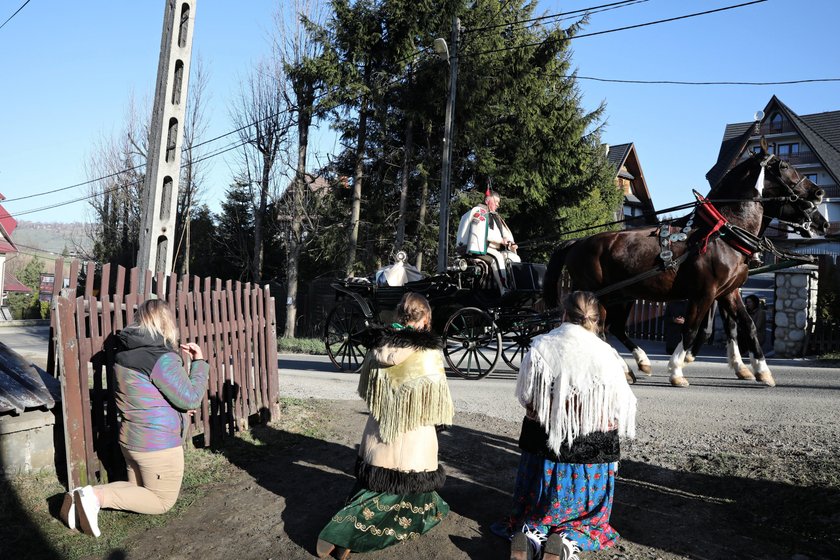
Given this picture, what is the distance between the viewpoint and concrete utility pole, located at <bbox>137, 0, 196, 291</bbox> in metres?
7.09

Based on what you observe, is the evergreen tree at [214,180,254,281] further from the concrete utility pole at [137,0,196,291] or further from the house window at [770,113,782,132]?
the house window at [770,113,782,132]

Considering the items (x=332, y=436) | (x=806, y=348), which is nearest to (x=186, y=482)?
(x=332, y=436)

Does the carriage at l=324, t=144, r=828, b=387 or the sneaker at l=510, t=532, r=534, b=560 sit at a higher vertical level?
the carriage at l=324, t=144, r=828, b=387

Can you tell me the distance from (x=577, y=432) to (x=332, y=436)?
11.1 ft

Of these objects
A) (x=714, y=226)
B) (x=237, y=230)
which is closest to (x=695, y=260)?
(x=714, y=226)

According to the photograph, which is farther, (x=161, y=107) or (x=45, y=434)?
(x=161, y=107)

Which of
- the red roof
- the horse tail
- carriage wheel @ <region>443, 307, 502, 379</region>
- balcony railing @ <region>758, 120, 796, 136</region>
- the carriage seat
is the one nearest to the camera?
the horse tail

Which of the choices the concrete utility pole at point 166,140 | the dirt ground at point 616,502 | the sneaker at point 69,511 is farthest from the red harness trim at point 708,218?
the sneaker at point 69,511

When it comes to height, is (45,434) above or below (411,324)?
below

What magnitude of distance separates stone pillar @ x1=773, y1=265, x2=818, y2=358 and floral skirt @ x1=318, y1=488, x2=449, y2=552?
41.4 feet

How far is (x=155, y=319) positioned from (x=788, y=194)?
7270mm

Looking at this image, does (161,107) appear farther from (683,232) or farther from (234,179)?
(234,179)

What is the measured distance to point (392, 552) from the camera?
4.03 meters

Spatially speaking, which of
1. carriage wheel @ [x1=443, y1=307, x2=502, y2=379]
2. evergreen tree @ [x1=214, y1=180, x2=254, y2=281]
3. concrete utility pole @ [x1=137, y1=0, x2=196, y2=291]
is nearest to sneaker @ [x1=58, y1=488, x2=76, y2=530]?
concrete utility pole @ [x1=137, y1=0, x2=196, y2=291]
